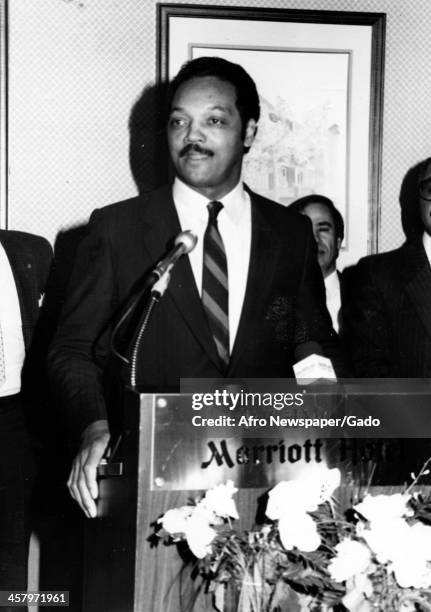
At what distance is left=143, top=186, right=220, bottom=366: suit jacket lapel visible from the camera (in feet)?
7.30

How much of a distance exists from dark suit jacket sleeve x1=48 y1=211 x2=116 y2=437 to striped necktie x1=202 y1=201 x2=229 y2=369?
0.77 feet

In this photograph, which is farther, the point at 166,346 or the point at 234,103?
the point at 234,103

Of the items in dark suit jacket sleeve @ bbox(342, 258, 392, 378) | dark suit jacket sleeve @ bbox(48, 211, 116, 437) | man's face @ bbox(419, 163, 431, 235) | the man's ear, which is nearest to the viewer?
dark suit jacket sleeve @ bbox(48, 211, 116, 437)

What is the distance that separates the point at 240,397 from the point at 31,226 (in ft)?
7.07

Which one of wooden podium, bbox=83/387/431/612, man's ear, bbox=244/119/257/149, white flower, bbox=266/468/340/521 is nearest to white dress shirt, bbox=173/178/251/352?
man's ear, bbox=244/119/257/149

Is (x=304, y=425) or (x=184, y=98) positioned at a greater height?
(x=184, y=98)

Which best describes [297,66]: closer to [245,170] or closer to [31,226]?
[245,170]

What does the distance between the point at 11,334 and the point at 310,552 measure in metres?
1.72

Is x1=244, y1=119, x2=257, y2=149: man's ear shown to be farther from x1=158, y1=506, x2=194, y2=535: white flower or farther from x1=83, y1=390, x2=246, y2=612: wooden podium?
x1=158, y1=506, x2=194, y2=535: white flower

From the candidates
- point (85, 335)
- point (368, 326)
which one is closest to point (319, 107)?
point (368, 326)

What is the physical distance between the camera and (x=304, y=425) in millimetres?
1607

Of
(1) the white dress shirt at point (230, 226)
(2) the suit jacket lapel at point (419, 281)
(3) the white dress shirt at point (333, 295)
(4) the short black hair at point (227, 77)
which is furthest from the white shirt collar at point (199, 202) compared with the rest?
(3) the white dress shirt at point (333, 295)

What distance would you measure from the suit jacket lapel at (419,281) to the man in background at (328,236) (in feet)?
1.45

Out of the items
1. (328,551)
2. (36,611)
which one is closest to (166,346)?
(328,551)
